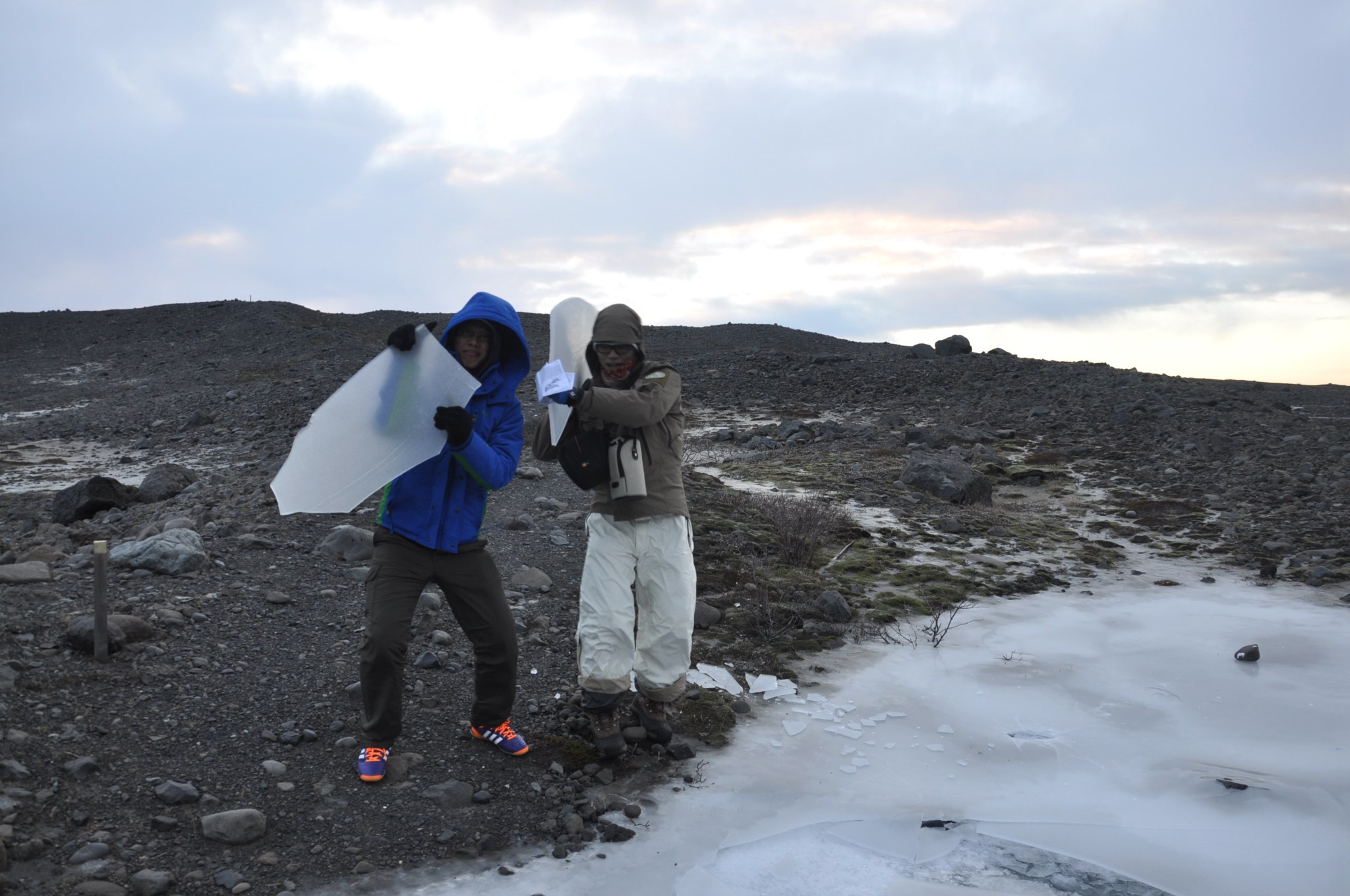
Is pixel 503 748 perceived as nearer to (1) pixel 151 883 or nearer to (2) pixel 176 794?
(2) pixel 176 794

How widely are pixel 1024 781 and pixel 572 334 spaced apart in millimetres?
2708

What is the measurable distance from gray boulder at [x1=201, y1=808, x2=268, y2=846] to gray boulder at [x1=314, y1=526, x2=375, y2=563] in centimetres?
309

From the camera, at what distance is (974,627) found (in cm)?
627

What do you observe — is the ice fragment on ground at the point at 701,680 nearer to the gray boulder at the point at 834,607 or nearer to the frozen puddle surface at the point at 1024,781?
the frozen puddle surface at the point at 1024,781

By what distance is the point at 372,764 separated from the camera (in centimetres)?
365

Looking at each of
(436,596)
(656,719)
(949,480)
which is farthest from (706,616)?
(949,480)

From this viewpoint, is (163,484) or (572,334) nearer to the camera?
(572,334)

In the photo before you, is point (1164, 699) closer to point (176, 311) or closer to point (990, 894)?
point (990, 894)

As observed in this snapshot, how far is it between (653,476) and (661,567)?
1.21ft

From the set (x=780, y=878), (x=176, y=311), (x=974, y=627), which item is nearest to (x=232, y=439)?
(x=974, y=627)

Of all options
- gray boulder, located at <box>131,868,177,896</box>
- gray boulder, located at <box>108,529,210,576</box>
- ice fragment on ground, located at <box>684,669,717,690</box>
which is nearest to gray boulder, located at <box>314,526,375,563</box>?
gray boulder, located at <box>108,529,210,576</box>

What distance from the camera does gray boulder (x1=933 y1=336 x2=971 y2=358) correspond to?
2402 cm

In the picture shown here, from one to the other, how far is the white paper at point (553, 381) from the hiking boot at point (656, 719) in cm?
142

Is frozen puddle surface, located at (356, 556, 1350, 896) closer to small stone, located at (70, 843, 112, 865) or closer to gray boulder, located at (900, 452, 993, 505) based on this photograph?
small stone, located at (70, 843, 112, 865)
